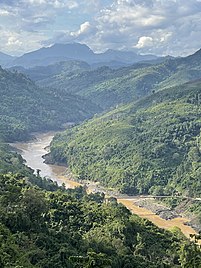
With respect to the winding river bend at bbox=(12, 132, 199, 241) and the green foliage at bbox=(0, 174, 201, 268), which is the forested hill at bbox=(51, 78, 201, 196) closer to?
the winding river bend at bbox=(12, 132, 199, 241)

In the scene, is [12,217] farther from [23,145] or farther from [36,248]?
[23,145]

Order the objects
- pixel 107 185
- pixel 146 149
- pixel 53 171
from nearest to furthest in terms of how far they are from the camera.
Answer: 1. pixel 107 185
2. pixel 146 149
3. pixel 53 171

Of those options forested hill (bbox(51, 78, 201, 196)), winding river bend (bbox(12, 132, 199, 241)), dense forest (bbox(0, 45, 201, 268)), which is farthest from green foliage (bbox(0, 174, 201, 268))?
forested hill (bbox(51, 78, 201, 196))

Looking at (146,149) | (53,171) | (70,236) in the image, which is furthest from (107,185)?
(70,236)

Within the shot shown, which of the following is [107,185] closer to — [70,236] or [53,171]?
[53,171]

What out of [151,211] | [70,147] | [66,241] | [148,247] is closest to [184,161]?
[151,211]
